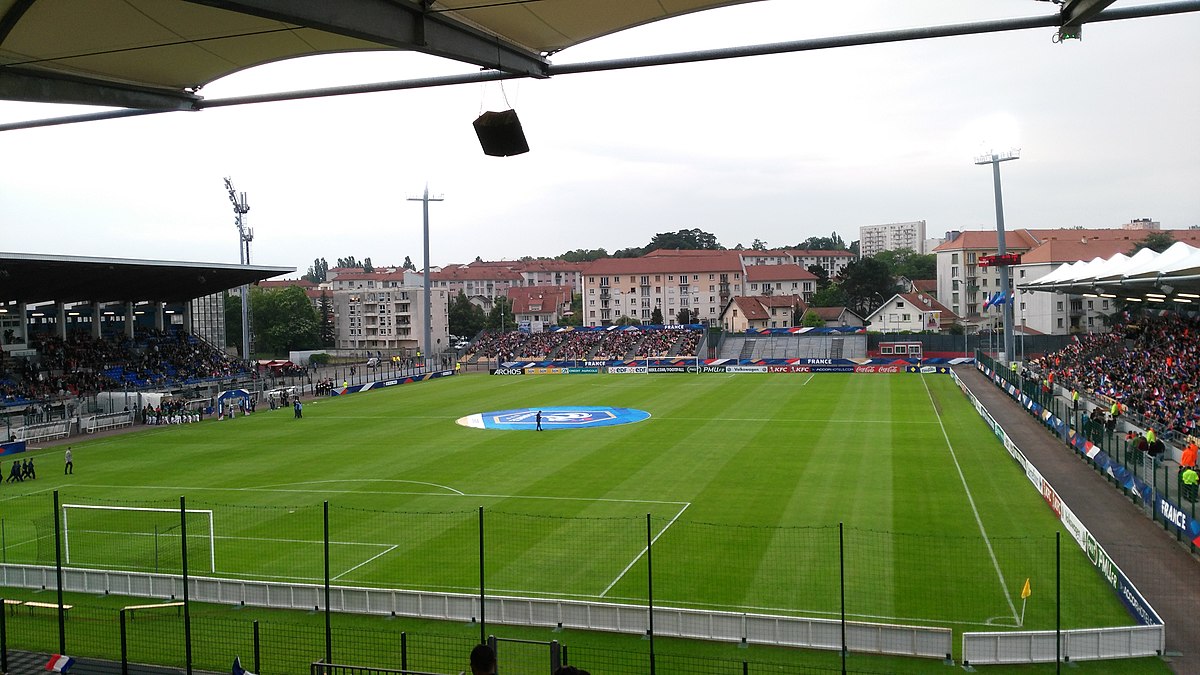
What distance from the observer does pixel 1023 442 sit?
1187 inches

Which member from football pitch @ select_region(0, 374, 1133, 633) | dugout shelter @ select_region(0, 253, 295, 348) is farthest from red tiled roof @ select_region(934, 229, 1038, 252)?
dugout shelter @ select_region(0, 253, 295, 348)

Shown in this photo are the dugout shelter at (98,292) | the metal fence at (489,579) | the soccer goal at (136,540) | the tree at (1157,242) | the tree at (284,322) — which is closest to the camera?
the metal fence at (489,579)

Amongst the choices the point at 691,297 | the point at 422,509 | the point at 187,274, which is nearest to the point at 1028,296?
the point at 691,297

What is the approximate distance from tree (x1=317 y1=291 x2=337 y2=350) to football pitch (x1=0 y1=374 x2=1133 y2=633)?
223 ft

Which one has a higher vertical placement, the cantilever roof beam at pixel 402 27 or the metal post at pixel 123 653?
the cantilever roof beam at pixel 402 27

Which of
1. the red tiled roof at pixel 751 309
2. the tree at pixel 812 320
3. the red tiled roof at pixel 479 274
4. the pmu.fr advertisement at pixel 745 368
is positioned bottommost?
the pmu.fr advertisement at pixel 745 368

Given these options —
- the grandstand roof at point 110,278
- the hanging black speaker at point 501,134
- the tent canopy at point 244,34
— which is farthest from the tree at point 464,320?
the hanging black speaker at point 501,134

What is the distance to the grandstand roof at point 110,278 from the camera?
4097cm

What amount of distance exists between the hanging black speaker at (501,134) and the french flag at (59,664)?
29.8 feet

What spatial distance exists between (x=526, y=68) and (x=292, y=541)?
47.4 ft

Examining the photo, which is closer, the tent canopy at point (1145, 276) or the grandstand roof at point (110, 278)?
the tent canopy at point (1145, 276)

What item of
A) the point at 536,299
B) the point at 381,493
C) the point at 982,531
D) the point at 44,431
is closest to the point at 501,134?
the point at 982,531

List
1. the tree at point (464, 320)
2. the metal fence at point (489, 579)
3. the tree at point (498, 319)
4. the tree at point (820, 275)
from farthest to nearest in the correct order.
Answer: the tree at point (820, 275) → the tree at point (498, 319) → the tree at point (464, 320) → the metal fence at point (489, 579)

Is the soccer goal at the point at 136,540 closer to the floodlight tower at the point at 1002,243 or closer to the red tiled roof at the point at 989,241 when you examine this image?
the floodlight tower at the point at 1002,243
